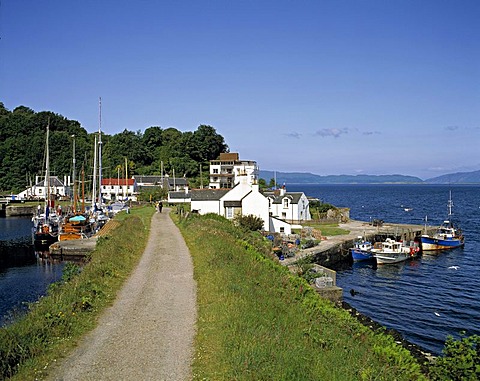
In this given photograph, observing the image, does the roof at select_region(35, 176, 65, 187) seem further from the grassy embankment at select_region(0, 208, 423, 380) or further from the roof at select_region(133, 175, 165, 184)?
the grassy embankment at select_region(0, 208, 423, 380)

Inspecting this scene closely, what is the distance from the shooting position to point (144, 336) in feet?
39.3

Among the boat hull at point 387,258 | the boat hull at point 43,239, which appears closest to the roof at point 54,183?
the boat hull at point 43,239

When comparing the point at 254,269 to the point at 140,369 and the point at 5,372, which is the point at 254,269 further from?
the point at 5,372

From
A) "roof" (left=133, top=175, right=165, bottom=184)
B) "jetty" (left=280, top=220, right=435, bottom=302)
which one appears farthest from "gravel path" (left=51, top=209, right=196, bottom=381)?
"roof" (left=133, top=175, right=165, bottom=184)

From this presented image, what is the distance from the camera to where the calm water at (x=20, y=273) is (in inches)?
1059

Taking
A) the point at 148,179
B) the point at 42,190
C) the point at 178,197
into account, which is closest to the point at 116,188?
the point at 148,179

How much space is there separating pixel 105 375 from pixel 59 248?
36813 millimetres

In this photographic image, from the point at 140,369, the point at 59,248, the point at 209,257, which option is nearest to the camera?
the point at 140,369

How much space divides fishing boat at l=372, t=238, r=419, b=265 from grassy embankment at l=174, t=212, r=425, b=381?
86.5 ft

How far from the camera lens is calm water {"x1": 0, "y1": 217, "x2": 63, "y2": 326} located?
88.3ft

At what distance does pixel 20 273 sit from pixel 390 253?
32480mm

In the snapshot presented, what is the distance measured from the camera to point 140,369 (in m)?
9.87

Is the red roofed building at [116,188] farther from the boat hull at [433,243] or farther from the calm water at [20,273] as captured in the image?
the boat hull at [433,243]

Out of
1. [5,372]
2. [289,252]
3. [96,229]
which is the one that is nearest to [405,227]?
[289,252]
